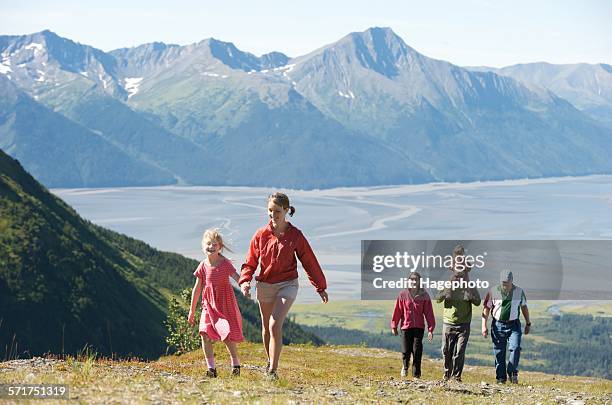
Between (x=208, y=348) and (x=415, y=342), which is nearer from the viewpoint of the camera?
(x=208, y=348)

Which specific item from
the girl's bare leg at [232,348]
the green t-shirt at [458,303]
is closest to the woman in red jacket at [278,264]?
the girl's bare leg at [232,348]

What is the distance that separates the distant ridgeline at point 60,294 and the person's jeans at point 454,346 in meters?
101

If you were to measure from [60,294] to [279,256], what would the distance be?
435 feet

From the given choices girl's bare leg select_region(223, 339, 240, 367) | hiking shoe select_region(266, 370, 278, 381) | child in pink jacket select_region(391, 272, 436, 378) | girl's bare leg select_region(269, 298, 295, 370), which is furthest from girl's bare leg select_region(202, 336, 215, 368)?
child in pink jacket select_region(391, 272, 436, 378)

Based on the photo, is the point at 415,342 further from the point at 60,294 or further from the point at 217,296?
the point at 60,294

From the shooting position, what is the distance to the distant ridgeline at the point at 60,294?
129625 mm

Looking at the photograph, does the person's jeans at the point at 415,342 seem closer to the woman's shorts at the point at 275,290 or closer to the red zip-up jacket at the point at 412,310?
A: the red zip-up jacket at the point at 412,310

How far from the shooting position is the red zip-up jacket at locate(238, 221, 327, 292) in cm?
1555

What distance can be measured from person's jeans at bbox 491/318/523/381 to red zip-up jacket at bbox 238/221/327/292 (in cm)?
641

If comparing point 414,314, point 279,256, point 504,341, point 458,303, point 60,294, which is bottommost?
point 60,294

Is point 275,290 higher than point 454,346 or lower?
higher

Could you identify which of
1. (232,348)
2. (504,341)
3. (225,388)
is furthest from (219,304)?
(504,341)

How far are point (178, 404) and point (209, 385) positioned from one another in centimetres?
218

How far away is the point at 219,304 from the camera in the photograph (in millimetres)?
16438
